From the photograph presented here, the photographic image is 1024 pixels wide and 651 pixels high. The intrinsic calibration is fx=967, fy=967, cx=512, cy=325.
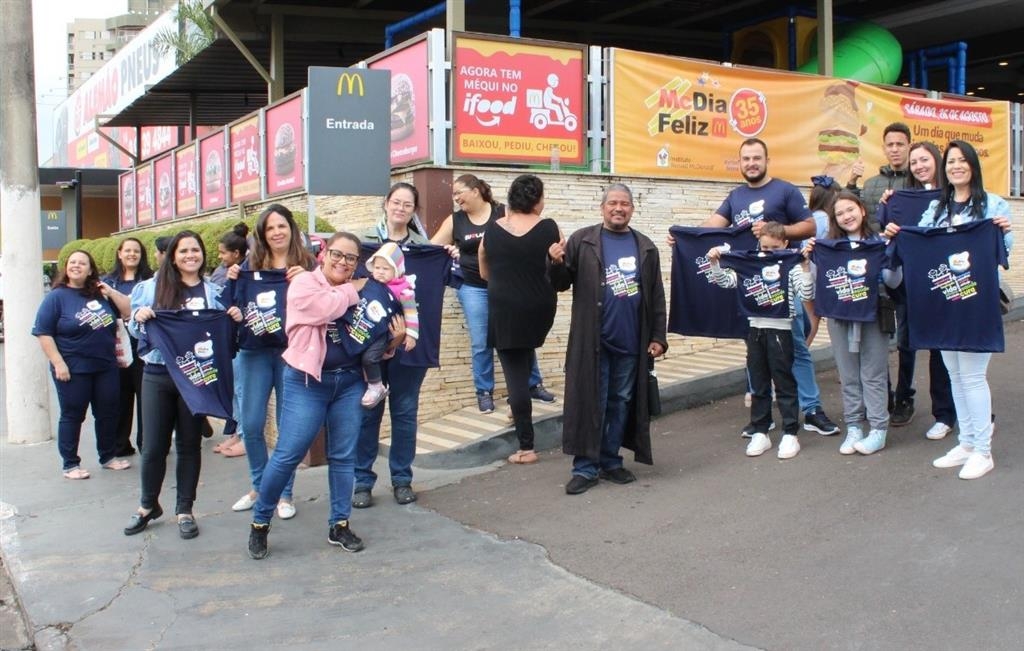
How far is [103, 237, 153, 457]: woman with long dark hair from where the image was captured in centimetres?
780

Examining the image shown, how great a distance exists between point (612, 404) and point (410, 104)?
4.14 m

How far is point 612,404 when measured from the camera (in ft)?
20.9

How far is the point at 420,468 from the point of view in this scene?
286 inches

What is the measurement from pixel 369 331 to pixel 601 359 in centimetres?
165

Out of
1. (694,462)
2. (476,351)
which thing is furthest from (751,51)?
(694,462)

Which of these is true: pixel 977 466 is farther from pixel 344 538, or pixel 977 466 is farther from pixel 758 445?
pixel 344 538

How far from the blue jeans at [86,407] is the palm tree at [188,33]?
34.3 ft

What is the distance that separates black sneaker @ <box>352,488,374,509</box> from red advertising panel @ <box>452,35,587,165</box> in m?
3.63

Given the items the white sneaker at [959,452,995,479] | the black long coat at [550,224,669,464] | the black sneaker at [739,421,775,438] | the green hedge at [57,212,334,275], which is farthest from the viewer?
the green hedge at [57,212,334,275]

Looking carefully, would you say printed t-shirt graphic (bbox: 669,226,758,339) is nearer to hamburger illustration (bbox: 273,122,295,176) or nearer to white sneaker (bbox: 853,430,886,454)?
white sneaker (bbox: 853,430,886,454)

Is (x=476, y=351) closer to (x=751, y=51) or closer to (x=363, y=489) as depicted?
(x=363, y=489)

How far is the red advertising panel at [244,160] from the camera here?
13344mm

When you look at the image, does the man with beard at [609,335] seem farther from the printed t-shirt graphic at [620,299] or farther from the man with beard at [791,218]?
the man with beard at [791,218]

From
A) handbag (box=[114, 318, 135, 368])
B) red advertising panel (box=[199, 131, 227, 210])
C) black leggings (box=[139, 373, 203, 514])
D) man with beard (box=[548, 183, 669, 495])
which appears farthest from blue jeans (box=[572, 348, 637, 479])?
red advertising panel (box=[199, 131, 227, 210])
